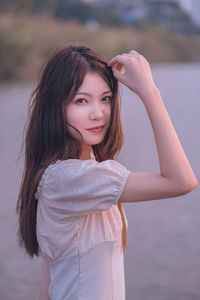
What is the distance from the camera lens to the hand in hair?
1474 mm

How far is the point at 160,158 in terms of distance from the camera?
1409 mm

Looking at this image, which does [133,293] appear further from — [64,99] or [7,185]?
[7,185]

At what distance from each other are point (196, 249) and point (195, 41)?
16204 millimetres

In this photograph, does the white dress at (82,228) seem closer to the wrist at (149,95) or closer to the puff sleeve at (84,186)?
the puff sleeve at (84,186)

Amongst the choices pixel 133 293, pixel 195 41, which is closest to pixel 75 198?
pixel 133 293

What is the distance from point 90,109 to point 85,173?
8.2 inches

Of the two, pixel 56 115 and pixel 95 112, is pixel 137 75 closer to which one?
pixel 95 112

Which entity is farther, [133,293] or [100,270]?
[133,293]

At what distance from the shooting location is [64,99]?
1.56 meters

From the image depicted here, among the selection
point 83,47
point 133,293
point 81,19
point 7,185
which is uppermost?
point 81,19

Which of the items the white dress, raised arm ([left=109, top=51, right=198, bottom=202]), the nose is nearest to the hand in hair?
raised arm ([left=109, top=51, right=198, bottom=202])

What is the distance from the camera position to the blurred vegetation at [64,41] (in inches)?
672

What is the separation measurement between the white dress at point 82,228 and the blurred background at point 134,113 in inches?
20.2

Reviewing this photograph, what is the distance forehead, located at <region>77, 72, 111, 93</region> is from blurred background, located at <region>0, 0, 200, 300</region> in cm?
53
